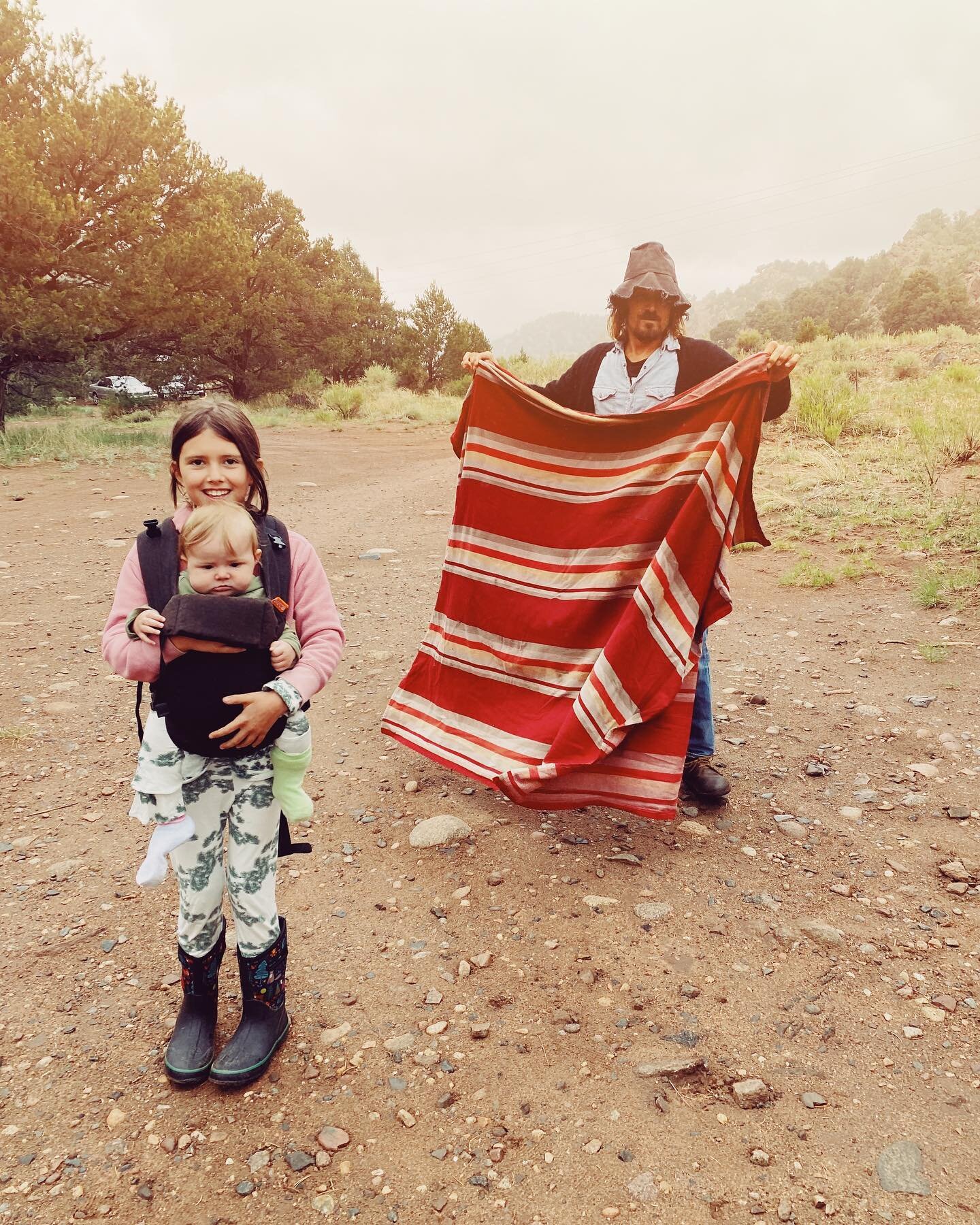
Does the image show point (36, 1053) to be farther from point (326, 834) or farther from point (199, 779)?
point (326, 834)

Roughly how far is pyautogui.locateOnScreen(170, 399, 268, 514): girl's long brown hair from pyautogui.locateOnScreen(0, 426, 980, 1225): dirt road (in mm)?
1540

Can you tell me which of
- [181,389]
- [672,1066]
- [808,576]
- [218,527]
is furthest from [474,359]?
[181,389]

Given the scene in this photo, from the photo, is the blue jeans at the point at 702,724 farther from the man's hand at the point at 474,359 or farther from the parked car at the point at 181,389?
the parked car at the point at 181,389

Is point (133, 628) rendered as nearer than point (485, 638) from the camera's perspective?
Yes

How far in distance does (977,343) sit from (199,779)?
773 inches

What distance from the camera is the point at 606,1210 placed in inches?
67.0

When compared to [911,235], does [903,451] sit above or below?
below

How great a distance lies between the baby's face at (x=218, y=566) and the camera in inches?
73.0

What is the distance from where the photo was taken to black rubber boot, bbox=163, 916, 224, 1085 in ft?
6.66

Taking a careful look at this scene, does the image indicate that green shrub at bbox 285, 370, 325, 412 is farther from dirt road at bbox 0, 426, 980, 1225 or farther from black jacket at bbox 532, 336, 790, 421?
black jacket at bbox 532, 336, 790, 421

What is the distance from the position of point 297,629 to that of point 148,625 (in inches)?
15.4

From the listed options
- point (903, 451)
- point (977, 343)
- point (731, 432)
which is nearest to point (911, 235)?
point (977, 343)

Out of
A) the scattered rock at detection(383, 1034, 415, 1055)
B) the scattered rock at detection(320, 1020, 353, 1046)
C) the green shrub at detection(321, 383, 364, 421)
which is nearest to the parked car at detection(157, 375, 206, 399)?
the green shrub at detection(321, 383, 364, 421)

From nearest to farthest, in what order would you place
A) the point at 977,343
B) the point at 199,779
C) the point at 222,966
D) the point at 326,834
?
1. the point at 199,779
2. the point at 222,966
3. the point at 326,834
4. the point at 977,343
